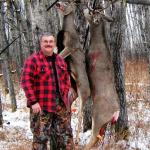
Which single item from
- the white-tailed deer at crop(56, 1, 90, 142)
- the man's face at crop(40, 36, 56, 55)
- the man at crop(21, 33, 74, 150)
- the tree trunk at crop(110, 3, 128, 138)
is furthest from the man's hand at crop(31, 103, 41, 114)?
the tree trunk at crop(110, 3, 128, 138)

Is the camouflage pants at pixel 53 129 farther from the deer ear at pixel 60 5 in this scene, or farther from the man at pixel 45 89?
the deer ear at pixel 60 5

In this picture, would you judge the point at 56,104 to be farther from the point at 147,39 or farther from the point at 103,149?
the point at 147,39

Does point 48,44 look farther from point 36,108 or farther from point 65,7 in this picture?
point 36,108

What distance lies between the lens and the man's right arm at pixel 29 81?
577 centimetres

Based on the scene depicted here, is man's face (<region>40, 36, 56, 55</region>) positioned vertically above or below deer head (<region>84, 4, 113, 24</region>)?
below

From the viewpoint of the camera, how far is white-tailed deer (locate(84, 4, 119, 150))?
18.4 feet

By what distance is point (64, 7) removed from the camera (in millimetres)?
5523

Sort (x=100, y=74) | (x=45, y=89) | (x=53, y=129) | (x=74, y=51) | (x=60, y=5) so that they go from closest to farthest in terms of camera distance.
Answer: (x=60, y=5)
(x=74, y=51)
(x=100, y=74)
(x=45, y=89)
(x=53, y=129)

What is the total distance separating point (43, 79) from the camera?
590cm

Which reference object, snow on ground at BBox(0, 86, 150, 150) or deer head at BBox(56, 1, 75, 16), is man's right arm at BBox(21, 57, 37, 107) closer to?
deer head at BBox(56, 1, 75, 16)

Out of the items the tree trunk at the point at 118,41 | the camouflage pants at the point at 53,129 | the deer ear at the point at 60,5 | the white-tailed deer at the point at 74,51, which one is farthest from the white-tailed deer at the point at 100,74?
the tree trunk at the point at 118,41

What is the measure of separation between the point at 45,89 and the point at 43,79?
0.14m

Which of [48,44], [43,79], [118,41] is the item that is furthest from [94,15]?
[118,41]

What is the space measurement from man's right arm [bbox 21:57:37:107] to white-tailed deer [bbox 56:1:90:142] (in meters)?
0.49
